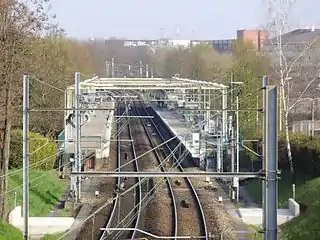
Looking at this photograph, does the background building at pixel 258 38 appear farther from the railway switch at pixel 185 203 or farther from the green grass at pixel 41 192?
the railway switch at pixel 185 203

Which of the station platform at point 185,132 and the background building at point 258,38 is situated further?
the background building at point 258,38

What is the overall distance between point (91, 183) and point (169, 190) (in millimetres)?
2343

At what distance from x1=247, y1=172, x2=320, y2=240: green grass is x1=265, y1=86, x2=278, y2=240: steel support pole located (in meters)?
4.88

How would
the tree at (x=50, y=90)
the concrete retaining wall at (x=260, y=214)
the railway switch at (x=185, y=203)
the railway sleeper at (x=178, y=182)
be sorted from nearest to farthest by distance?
the concrete retaining wall at (x=260, y=214)
the railway switch at (x=185, y=203)
the railway sleeper at (x=178, y=182)
the tree at (x=50, y=90)

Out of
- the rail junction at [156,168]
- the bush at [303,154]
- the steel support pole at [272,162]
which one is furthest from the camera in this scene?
the bush at [303,154]

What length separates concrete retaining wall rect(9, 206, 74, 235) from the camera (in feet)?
36.8

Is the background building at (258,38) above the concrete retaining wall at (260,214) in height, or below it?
above

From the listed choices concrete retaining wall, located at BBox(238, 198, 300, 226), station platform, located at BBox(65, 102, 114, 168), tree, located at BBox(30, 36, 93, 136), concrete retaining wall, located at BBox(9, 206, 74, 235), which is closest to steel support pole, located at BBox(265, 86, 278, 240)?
concrete retaining wall, located at BBox(9, 206, 74, 235)

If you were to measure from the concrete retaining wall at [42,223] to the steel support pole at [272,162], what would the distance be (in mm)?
6450

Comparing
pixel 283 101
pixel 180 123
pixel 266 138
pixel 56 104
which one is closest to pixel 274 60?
pixel 180 123

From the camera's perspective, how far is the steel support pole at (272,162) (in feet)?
18.1

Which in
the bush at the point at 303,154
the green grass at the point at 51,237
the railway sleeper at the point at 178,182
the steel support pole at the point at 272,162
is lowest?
the green grass at the point at 51,237

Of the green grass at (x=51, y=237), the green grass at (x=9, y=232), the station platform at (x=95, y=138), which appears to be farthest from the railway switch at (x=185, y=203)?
the green grass at (x=9, y=232)

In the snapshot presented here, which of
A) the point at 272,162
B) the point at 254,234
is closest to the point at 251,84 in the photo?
the point at 254,234
